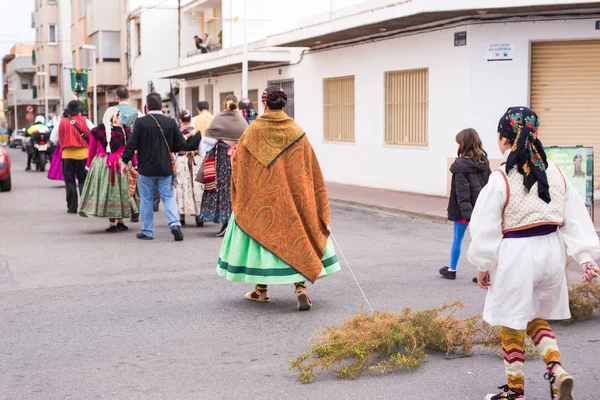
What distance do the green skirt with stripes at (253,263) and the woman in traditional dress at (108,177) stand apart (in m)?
5.01

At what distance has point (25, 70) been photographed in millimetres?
92625

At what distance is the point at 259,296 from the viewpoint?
7598 mm

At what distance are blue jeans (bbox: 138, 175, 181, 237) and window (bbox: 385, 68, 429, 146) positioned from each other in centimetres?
811

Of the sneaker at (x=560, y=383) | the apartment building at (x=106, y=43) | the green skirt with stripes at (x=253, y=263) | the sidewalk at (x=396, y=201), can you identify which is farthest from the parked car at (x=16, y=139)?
the sneaker at (x=560, y=383)

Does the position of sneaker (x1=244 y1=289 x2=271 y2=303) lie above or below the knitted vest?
below

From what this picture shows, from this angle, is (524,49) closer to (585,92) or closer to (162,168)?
(585,92)

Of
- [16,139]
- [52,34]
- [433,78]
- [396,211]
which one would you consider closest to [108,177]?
[396,211]

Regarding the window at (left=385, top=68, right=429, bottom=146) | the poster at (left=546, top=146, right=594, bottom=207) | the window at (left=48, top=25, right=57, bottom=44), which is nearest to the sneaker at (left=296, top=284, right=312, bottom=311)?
the poster at (left=546, top=146, right=594, bottom=207)

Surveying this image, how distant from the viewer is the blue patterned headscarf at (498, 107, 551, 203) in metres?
4.39

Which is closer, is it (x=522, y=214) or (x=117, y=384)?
(x=522, y=214)

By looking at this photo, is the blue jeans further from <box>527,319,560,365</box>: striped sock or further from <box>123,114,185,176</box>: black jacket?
<box>527,319,560,365</box>: striped sock

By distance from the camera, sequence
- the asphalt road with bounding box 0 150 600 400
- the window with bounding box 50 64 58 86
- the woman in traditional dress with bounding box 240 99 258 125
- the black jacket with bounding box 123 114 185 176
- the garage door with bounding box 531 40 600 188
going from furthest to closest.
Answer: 1. the window with bounding box 50 64 58 86
2. the garage door with bounding box 531 40 600 188
3. the woman in traditional dress with bounding box 240 99 258 125
4. the black jacket with bounding box 123 114 185 176
5. the asphalt road with bounding box 0 150 600 400

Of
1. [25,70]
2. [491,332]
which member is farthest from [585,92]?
[25,70]

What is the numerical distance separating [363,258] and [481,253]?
5639mm
